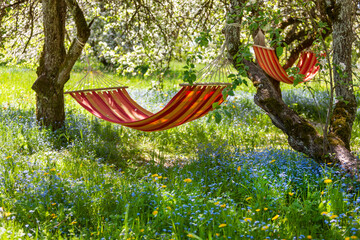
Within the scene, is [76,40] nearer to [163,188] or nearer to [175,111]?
[175,111]

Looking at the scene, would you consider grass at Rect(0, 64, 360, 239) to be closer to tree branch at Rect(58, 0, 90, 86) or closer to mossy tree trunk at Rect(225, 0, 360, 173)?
mossy tree trunk at Rect(225, 0, 360, 173)

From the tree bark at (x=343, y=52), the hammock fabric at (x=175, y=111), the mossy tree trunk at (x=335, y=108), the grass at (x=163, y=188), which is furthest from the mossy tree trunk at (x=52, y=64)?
the tree bark at (x=343, y=52)

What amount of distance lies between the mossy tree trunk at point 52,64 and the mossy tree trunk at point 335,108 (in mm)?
1811

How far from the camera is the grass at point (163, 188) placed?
6.65 ft

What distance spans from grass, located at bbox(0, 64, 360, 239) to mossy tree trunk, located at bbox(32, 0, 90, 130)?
242mm

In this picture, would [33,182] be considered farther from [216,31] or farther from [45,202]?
[216,31]

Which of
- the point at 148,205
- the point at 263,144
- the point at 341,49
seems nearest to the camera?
the point at 148,205

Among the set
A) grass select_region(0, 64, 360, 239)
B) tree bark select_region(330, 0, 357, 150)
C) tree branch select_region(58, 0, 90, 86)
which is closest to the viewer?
grass select_region(0, 64, 360, 239)

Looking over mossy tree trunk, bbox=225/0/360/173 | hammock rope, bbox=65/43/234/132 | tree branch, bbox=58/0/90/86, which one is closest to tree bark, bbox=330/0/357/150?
mossy tree trunk, bbox=225/0/360/173

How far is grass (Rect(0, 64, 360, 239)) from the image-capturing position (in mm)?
2027

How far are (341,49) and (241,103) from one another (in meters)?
2.60

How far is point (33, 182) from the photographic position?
2.53 meters

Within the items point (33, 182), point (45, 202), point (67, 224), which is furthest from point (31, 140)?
point (67, 224)

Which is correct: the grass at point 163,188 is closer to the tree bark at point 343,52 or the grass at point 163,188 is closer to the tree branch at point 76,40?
the tree bark at point 343,52
